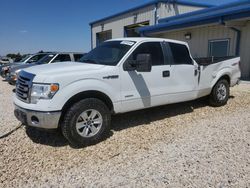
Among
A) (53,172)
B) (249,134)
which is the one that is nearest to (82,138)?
(53,172)

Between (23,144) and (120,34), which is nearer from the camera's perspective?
(23,144)

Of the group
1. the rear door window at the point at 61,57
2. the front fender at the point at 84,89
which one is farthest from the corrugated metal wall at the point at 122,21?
the front fender at the point at 84,89

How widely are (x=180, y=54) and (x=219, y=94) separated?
203cm

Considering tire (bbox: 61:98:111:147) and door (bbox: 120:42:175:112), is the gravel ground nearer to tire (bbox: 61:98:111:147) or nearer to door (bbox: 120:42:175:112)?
tire (bbox: 61:98:111:147)

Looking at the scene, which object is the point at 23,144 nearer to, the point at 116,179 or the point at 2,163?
the point at 2,163

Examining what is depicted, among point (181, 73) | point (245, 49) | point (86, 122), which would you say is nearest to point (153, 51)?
point (181, 73)

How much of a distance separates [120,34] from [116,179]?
72.5ft

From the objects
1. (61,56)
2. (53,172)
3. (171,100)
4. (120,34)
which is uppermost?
(120,34)

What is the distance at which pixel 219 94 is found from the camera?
671 cm

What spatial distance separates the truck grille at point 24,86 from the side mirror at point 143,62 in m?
1.94

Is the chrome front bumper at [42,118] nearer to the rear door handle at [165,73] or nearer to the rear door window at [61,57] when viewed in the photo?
the rear door handle at [165,73]

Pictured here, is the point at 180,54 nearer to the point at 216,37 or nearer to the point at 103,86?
the point at 103,86

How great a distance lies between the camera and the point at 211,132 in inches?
188

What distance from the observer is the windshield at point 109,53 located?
15.2 feet
